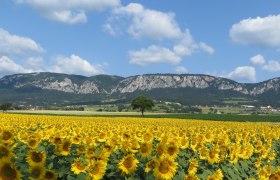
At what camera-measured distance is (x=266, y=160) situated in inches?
531

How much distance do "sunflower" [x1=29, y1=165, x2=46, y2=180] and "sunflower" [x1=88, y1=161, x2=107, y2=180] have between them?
0.76 meters

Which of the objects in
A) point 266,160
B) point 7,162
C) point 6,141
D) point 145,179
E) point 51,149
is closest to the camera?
point 7,162

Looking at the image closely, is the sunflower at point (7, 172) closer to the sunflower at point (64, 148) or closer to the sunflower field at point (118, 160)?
the sunflower field at point (118, 160)

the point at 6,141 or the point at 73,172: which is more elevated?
the point at 6,141

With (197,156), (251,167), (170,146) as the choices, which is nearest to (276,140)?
(251,167)

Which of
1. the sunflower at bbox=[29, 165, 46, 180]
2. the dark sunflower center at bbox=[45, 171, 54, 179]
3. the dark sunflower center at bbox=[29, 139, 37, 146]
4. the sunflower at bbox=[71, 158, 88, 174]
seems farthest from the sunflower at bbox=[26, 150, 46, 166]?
the dark sunflower center at bbox=[29, 139, 37, 146]

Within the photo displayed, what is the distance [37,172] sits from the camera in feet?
20.0

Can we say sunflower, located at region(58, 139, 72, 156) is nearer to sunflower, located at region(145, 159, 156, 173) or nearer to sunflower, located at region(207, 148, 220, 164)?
sunflower, located at region(145, 159, 156, 173)

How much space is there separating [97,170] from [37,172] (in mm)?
938

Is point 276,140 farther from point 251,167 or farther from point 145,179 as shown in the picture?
point 145,179

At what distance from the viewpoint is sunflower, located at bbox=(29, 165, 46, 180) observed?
19.8 ft

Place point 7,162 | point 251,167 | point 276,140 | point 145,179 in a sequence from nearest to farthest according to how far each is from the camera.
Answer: point 7,162, point 145,179, point 251,167, point 276,140

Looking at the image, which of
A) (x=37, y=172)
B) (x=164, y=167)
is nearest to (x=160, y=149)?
(x=164, y=167)

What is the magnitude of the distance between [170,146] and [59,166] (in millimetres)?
2170
